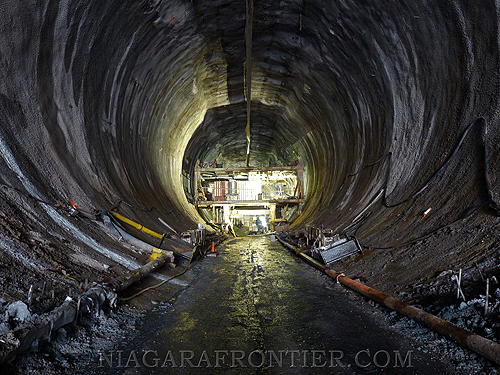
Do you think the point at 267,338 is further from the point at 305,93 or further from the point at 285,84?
the point at 285,84

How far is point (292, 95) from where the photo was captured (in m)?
13.5

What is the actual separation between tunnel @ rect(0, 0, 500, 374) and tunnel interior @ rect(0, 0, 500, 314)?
0.04m

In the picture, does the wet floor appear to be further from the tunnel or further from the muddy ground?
the tunnel

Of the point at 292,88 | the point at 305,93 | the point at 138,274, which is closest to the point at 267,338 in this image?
the point at 138,274

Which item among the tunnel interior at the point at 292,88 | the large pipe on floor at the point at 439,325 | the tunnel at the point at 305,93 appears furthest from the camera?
the tunnel interior at the point at 292,88

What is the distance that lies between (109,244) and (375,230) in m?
5.11

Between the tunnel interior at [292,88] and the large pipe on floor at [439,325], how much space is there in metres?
1.09

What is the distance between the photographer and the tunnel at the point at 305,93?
180 inches

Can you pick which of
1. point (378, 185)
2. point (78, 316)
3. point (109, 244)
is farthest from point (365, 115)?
point (78, 316)

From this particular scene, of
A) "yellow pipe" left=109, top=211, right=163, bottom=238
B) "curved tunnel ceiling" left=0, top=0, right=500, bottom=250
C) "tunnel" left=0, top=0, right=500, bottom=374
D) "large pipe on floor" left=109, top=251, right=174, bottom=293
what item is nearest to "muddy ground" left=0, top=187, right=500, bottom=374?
"tunnel" left=0, top=0, right=500, bottom=374

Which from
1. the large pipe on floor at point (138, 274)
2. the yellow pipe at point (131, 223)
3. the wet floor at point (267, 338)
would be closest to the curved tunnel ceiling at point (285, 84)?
the yellow pipe at point (131, 223)

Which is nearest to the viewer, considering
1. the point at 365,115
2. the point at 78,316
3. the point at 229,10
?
the point at 78,316

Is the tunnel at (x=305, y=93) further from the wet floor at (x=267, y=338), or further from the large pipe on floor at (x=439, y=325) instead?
the wet floor at (x=267, y=338)

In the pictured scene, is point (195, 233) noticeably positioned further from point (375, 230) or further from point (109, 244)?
point (375, 230)
